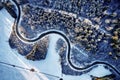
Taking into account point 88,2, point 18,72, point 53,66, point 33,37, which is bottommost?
point 18,72

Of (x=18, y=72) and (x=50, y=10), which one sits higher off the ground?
(x=50, y=10)

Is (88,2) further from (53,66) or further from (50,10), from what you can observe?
(53,66)

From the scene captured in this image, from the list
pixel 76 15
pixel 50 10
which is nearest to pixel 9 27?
pixel 50 10

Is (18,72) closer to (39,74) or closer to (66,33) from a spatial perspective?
(39,74)

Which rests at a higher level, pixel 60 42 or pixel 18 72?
pixel 60 42

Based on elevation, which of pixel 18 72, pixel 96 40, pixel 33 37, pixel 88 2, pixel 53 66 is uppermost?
pixel 88 2

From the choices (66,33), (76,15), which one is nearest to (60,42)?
(66,33)
